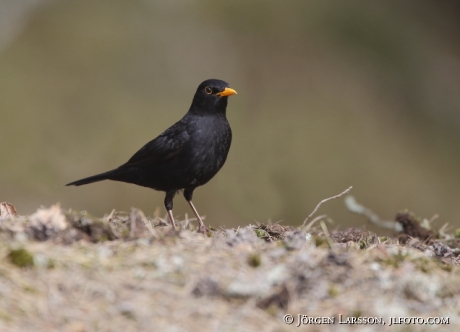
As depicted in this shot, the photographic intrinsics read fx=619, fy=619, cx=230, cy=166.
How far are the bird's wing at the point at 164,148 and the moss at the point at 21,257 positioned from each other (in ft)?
10.7

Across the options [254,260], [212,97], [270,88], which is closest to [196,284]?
[254,260]

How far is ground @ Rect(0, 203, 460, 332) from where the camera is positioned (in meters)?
2.67

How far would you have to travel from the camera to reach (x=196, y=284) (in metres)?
2.94

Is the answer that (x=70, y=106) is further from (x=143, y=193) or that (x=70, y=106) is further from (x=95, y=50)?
(x=143, y=193)

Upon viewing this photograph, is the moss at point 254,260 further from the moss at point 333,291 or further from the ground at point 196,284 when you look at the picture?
the moss at point 333,291

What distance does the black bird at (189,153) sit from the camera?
6168mm

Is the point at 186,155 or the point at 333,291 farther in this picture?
the point at 186,155

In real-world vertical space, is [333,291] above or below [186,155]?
below

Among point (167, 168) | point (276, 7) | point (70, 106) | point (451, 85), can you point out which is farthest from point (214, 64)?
point (167, 168)

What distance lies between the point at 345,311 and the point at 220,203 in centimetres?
737

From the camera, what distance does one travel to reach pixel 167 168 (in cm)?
629

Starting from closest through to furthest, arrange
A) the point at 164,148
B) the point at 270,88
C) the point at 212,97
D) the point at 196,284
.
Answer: the point at 196,284 < the point at 164,148 < the point at 212,97 < the point at 270,88

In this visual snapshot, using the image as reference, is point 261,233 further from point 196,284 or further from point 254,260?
point 196,284

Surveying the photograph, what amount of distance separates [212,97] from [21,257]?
154 inches
